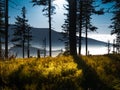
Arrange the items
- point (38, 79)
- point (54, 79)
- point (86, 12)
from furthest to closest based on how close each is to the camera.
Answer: point (86, 12) < point (54, 79) < point (38, 79)

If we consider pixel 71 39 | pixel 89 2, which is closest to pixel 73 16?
pixel 71 39

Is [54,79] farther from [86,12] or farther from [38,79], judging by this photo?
[86,12]

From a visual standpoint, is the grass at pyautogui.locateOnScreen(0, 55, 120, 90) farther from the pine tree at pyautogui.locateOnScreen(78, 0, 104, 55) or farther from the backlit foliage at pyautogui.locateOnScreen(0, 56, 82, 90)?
the pine tree at pyautogui.locateOnScreen(78, 0, 104, 55)

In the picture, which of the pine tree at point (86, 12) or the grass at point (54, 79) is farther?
the pine tree at point (86, 12)

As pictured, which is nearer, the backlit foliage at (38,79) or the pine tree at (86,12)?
the backlit foliage at (38,79)

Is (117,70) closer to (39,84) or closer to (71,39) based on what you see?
(39,84)

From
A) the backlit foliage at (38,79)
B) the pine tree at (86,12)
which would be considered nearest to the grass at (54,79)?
the backlit foliage at (38,79)

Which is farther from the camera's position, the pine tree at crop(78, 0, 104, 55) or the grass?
the pine tree at crop(78, 0, 104, 55)

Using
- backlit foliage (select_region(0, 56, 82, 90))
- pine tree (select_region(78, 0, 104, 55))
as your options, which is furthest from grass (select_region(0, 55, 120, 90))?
pine tree (select_region(78, 0, 104, 55))

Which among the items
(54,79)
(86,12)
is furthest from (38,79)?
(86,12)

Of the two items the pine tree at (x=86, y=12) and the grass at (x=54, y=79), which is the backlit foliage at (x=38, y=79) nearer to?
the grass at (x=54, y=79)

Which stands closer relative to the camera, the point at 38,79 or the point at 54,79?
the point at 38,79

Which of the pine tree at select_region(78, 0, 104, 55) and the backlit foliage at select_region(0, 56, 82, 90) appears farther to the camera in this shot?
the pine tree at select_region(78, 0, 104, 55)

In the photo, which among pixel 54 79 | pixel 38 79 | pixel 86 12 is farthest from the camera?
pixel 86 12
